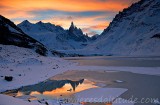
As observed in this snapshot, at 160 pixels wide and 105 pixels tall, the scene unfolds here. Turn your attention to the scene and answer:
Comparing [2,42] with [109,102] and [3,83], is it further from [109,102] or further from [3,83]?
[109,102]

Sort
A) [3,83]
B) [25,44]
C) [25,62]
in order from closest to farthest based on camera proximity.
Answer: [3,83] → [25,62] → [25,44]

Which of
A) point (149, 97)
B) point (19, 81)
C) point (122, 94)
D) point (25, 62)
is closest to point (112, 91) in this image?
point (122, 94)

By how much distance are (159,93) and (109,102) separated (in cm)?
593

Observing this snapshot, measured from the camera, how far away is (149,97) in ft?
67.2

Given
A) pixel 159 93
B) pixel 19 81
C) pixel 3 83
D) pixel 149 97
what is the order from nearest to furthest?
pixel 149 97 < pixel 159 93 < pixel 3 83 < pixel 19 81

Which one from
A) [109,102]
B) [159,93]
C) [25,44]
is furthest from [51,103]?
[25,44]

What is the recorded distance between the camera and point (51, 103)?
18.6 meters

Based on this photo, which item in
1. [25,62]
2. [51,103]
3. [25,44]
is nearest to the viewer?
[51,103]

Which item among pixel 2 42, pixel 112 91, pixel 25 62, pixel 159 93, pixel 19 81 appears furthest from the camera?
pixel 2 42

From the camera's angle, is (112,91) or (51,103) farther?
(112,91)

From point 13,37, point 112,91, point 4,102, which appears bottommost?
point 112,91

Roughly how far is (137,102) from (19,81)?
56.6 ft

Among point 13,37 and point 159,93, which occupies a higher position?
point 13,37

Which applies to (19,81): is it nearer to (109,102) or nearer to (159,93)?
(109,102)
